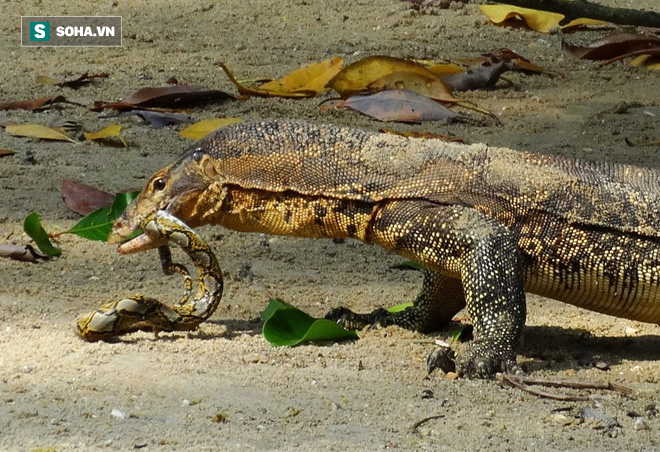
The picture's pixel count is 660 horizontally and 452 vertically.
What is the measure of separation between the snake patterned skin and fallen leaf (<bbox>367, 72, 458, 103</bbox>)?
2.56 m

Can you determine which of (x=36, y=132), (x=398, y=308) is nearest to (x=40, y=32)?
(x=36, y=132)

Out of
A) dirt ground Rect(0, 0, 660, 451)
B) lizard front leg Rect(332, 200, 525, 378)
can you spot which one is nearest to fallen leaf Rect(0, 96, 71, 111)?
dirt ground Rect(0, 0, 660, 451)

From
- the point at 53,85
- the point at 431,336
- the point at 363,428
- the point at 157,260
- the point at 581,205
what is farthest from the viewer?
the point at 53,85

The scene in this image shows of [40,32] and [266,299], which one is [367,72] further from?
[40,32]

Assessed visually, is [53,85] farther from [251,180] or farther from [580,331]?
[580,331]

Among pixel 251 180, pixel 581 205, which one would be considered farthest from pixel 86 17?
pixel 581 205

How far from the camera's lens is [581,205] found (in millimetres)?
4508

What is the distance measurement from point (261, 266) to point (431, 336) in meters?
1.05

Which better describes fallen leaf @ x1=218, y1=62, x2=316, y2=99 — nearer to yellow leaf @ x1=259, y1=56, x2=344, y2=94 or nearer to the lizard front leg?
yellow leaf @ x1=259, y1=56, x2=344, y2=94

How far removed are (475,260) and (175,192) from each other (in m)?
1.23

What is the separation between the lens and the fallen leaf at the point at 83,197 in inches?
236

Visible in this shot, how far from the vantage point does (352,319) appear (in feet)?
16.0

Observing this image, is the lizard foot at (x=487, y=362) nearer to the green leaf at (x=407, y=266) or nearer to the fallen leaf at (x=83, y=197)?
the green leaf at (x=407, y=266)

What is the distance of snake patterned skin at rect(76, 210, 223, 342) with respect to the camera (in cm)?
427
